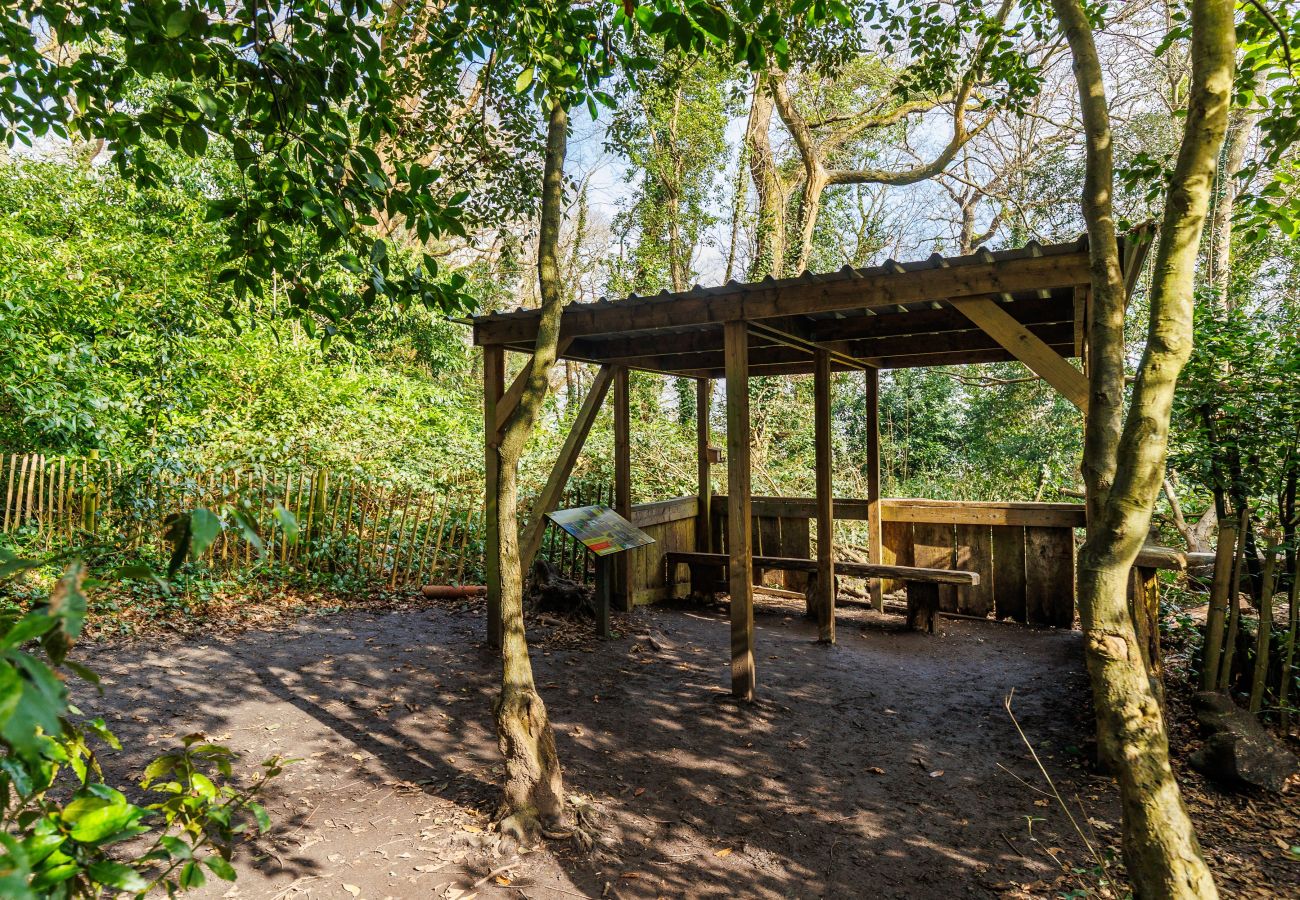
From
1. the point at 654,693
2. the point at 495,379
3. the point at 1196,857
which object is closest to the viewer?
the point at 1196,857

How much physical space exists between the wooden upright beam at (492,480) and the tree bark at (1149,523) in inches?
185

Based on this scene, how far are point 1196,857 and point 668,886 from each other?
184 centimetres

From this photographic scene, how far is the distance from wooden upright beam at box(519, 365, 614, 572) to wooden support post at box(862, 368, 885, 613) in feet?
9.30

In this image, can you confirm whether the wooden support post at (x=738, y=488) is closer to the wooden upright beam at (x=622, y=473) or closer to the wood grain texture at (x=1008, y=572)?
the wooden upright beam at (x=622, y=473)

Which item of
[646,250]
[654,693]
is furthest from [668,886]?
[646,250]

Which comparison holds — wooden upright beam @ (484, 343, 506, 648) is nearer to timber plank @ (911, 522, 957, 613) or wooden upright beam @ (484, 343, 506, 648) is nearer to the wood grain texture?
timber plank @ (911, 522, 957, 613)

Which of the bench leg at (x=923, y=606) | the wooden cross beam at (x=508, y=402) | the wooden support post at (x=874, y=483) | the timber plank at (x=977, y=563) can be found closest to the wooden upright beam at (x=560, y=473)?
the wooden cross beam at (x=508, y=402)

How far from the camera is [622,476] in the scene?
723cm

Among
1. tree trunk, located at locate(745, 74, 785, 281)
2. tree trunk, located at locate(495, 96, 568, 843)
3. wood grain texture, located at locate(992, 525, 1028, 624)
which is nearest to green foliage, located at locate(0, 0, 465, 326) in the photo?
tree trunk, located at locate(495, 96, 568, 843)

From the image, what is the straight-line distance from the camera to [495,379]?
19.8 ft

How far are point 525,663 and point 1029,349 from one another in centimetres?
337

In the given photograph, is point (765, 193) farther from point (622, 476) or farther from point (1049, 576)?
point (1049, 576)

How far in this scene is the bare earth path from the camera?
2924 millimetres

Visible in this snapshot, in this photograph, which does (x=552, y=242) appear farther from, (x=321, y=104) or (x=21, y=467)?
(x=21, y=467)
